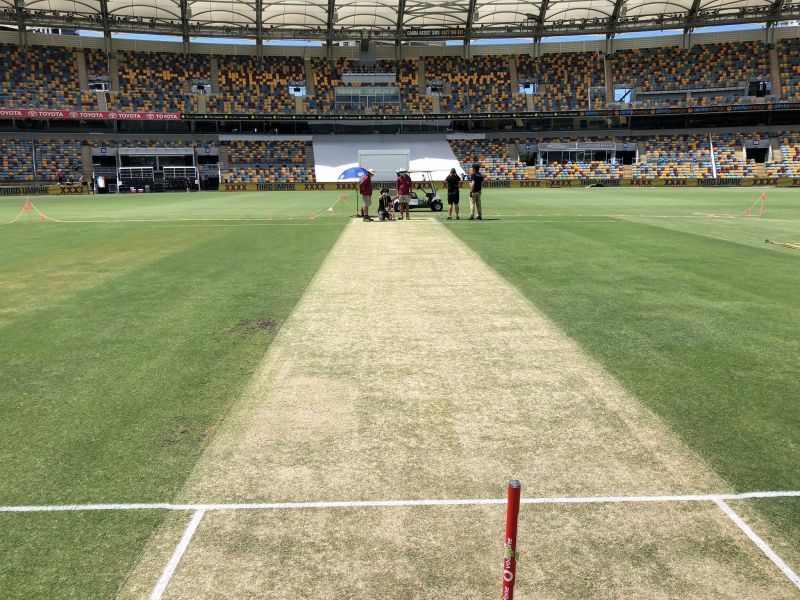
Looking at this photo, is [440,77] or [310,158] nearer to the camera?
[310,158]

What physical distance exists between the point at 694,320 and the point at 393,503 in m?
6.32

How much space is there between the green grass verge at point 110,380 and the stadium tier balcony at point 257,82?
57.4 m

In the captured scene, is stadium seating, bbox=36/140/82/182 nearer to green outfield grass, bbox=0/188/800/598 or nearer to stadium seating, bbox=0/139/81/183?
stadium seating, bbox=0/139/81/183

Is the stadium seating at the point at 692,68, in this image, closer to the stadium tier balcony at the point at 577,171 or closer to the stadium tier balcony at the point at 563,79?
the stadium tier balcony at the point at 563,79

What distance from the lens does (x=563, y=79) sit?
71.4m

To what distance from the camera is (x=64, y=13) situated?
57.8 meters

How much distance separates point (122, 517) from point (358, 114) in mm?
70284

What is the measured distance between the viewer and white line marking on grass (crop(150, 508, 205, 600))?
332cm

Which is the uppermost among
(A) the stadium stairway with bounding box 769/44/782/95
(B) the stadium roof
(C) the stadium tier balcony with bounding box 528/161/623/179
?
(B) the stadium roof

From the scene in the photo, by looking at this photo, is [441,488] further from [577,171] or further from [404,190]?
[577,171]

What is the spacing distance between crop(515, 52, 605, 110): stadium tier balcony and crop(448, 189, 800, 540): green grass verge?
54.8 m

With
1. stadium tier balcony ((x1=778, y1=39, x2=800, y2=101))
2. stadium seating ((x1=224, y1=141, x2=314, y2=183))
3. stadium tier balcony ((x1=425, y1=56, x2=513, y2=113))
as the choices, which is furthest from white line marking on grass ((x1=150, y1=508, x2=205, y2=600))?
stadium tier balcony ((x1=778, y1=39, x2=800, y2=101))

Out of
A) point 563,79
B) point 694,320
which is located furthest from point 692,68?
point 694,320

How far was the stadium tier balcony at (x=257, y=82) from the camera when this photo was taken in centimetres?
6825
